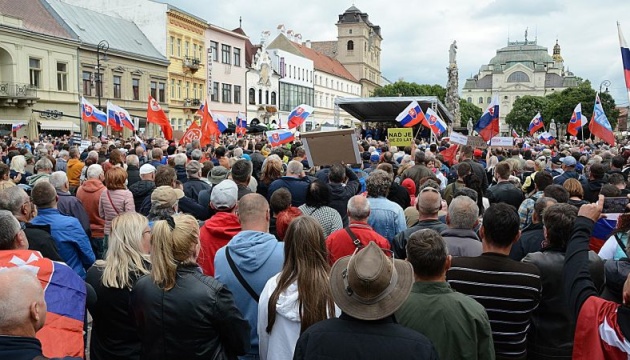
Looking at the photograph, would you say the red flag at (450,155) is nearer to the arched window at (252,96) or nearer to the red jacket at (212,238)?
the red jacket at (212,238)

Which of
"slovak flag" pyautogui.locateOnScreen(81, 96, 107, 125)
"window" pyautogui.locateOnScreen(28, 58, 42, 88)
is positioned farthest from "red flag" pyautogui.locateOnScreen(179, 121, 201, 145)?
"window" pyautogui.locateOnScreen(28, 58, 42, 88)

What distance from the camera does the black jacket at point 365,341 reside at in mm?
2625

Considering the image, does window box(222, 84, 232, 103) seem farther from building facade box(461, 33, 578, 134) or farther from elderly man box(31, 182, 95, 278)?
building facade box(461, 33, 578, 134)

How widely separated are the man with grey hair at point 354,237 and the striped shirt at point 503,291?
1.24 meters

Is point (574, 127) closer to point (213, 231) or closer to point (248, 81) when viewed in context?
point (213, 231)

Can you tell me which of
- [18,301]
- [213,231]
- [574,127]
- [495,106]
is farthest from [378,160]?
[574,127]

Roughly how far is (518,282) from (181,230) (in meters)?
2.20

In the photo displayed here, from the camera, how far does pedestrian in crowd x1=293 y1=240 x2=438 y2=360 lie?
2637mm

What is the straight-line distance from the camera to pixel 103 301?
396 cm

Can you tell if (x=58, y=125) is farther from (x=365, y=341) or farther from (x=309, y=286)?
(x=365, y=341)

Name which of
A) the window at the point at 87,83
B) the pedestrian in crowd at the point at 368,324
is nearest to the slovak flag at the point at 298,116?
the pedestrian in crowd at the point at 368,324

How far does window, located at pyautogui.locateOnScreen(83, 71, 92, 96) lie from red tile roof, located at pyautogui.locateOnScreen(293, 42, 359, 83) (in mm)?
43594

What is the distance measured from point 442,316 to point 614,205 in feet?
5.53

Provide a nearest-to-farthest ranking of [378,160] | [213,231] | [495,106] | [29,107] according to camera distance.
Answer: [213,231], [378,160], [495,106], [29,107]
